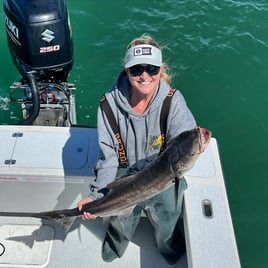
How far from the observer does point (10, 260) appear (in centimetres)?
402

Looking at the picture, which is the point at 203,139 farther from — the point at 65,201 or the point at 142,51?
the point at 65,201

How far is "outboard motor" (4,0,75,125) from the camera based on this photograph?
4535 millimetres

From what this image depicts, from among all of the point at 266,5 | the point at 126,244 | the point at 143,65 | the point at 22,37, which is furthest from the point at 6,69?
the point at 266,5

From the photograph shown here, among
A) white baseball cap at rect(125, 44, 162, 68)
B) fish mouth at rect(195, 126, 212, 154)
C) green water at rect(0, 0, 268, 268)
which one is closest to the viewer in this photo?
fish mouth at rect(195, 126, 212, 154)

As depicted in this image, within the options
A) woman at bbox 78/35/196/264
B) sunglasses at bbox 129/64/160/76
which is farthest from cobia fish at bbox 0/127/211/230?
sunglasses at bbox 129/64/160/76

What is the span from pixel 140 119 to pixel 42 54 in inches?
84.0

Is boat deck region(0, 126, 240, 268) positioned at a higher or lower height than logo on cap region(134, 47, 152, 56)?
lower

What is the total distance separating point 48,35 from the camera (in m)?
4.58

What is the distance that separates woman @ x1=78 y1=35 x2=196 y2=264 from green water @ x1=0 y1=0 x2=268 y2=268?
2375 mm

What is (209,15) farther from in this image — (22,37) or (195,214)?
(195,214)

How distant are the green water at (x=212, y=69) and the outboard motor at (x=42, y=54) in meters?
0.81

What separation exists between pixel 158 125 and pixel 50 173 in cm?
121

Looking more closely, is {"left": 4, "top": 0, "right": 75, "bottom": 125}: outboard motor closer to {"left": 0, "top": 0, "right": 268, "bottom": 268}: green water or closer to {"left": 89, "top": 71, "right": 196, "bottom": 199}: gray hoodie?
{"left": 0, "top": 0, "right": 268, "bottom": 268}: green water

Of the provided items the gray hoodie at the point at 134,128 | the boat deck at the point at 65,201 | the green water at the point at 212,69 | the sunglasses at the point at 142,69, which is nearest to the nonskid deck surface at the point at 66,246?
the boat deck at the point at 65,201
